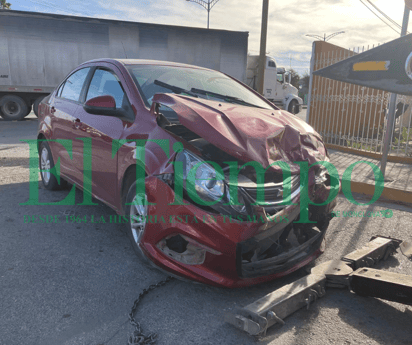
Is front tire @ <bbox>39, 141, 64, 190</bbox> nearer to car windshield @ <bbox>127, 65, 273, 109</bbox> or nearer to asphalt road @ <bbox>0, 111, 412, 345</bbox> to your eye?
asphalt road @ <bbox>0, 111, 412, 345</bbox>

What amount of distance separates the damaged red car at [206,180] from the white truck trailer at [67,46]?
12.8 metres

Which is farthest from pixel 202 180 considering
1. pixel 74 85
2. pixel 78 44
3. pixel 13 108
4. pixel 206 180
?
pixel 13 108

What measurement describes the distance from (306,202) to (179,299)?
112cm

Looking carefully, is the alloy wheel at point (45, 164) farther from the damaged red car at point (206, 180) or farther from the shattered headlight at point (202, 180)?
the shattered headlight at point (202, 180)

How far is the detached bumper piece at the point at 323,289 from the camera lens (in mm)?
2264

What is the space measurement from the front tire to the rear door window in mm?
767

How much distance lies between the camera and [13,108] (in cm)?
1636

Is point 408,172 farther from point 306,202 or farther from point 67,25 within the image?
point 67,25

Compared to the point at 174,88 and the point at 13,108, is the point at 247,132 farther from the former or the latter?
the point at 13,108

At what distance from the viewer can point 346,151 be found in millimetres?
9266

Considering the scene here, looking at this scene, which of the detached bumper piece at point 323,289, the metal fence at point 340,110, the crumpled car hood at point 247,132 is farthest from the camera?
the metal fence at point 340,110

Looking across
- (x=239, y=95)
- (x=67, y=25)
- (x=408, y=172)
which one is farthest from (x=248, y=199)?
(x=67, y=25)

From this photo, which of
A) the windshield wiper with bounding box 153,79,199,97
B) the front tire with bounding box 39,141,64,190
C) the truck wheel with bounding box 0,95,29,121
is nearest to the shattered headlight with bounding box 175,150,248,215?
the windshield wiper with bounding box 153,79,199,97

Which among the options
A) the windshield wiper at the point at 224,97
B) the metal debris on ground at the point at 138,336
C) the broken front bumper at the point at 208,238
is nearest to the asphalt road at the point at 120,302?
the metal debris on ground at the point at 138,336
